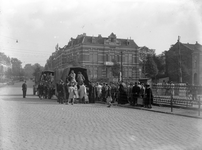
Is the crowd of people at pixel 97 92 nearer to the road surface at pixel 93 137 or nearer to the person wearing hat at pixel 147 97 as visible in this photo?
the person wearing hat at pixel 147 97

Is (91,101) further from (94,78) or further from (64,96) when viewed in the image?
(94,78)

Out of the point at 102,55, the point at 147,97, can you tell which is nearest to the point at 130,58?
the point at 102,55

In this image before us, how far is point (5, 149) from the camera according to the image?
6664 mm

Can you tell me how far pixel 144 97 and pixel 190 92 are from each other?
3.15 metres

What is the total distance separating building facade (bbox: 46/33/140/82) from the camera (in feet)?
222

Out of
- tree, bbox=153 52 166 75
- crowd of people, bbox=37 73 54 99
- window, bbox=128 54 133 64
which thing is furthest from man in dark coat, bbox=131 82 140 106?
window, bbox=128 54 133 64

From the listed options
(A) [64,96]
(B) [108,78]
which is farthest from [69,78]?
(B) [108,78]

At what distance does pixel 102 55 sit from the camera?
69.8m

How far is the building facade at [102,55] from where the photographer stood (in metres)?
67.7

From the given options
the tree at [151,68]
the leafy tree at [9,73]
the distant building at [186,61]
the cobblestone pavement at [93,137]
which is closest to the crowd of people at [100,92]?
the cobblestone pavement at [93,137]

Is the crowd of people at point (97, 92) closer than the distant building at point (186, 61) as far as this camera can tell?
Yes

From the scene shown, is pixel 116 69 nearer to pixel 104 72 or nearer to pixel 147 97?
pixel 104 72

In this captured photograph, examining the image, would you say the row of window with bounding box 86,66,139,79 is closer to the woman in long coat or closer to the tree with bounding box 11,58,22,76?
the tree with bounding box 11,58,22,76

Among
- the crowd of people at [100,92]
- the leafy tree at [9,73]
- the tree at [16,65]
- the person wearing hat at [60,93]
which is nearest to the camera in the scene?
the crowd of people at [100,92]
